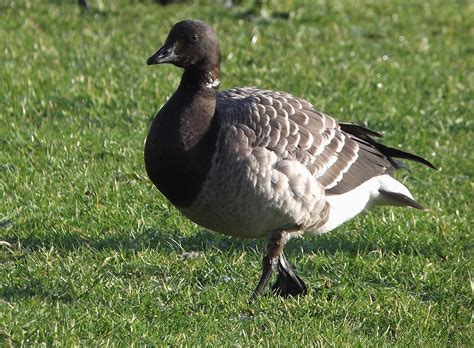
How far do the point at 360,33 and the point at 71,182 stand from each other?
6377 mm

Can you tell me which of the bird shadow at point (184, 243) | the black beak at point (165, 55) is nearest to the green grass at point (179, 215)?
the bird shadow at point (184, 243)

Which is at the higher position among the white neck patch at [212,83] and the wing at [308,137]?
the white neck patch at [212,83]

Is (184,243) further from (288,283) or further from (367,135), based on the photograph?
(367,135)

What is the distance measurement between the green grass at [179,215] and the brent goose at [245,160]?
469mm

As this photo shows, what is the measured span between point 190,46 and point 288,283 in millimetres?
1678

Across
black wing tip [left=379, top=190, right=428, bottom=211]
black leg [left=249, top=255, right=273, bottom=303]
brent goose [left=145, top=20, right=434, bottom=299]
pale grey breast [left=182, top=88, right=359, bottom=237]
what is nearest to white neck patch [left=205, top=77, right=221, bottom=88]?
brent goose [left=145, top=20, right=434, bottom=299]

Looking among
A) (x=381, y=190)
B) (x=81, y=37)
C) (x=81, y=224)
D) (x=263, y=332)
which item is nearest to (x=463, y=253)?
(x=381, y=190)

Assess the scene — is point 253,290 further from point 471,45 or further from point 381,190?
point 471,45

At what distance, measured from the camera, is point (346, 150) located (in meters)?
7.05

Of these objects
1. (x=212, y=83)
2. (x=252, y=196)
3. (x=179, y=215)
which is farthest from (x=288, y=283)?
(x=179, y=215)

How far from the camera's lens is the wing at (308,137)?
6.44 metres

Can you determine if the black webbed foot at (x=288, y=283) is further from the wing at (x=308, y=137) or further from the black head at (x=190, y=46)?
the black head at (x=190, y=46)

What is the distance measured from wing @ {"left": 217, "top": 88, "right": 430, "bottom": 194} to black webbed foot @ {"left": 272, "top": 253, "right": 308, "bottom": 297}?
0.62m

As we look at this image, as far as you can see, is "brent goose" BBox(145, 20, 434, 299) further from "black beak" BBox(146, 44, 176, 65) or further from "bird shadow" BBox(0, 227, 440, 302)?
"bird shadow" BBox(0, 227, 440, 302)
